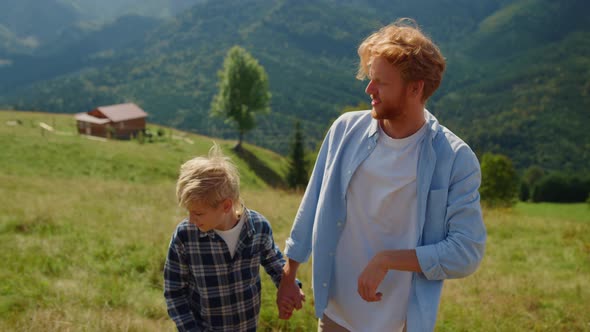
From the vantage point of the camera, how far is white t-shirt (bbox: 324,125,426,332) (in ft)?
7.47

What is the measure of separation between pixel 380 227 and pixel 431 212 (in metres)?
0.29

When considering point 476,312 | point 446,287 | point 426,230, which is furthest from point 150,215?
point 426,230

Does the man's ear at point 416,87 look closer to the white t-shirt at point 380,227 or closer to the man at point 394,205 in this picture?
the man at point 394,205

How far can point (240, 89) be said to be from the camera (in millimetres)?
51781

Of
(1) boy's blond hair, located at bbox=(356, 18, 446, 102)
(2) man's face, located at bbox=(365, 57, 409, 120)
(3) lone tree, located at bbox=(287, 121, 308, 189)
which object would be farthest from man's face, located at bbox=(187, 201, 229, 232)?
(3) lone tree, located at bbox=(287, 121, 308, 189)

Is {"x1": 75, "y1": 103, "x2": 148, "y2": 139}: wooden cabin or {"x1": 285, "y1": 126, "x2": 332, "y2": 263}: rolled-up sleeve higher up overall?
{"x1": 285, "y1": 126, "x2": 332, "y2": 263}: rolled-up sleeve

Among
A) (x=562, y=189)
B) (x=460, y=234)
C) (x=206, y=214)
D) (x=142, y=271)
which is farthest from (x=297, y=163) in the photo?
(x=562, y=189)

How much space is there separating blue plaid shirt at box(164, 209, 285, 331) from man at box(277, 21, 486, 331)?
0.27 metres

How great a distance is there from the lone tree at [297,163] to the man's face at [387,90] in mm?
40443

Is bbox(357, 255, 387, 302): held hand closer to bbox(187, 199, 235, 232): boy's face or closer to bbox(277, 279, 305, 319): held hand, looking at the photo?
bbox(277, 279, 305, 319): held hand

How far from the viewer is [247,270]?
9.10 ft

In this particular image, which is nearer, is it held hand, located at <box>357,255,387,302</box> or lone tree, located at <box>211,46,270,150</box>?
held hand, located at <box>357,255,387,302</box>

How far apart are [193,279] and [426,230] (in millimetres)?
1401

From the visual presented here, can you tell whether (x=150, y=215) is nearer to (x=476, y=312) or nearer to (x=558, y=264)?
(x=476, y=312)
